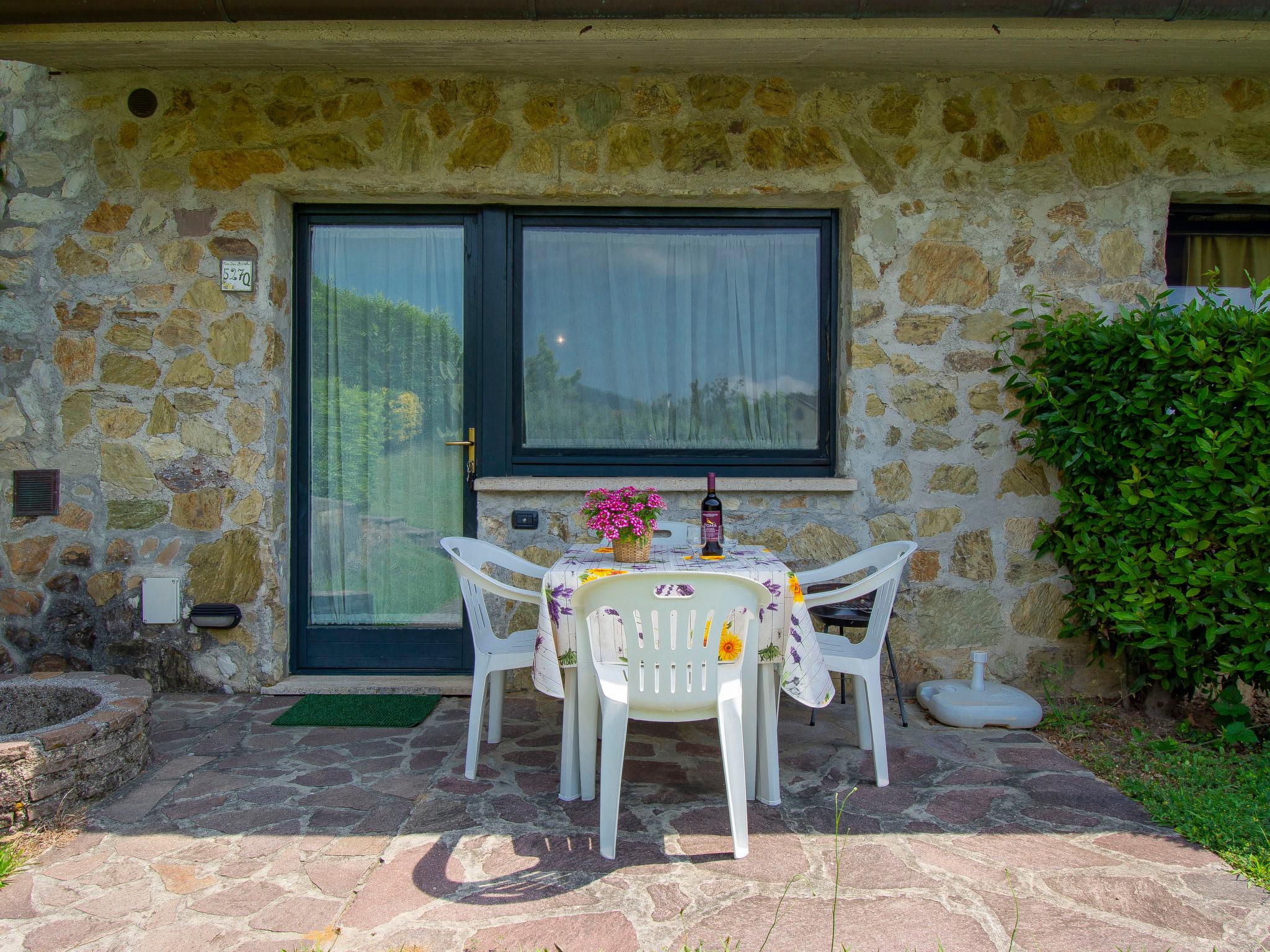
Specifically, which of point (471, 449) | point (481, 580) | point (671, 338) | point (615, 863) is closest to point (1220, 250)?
point (671, 338)

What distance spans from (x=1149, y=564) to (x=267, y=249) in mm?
3978

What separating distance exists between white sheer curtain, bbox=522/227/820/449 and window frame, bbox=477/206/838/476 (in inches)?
1.5

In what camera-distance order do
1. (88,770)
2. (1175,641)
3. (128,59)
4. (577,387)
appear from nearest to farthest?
1. (88,770)
2. (1175,641)
3. (128,59)
4. (577,387)

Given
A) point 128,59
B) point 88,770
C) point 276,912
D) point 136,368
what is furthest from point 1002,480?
point 128,59

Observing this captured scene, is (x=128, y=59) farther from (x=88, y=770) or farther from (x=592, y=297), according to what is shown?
(x=88, y=770)

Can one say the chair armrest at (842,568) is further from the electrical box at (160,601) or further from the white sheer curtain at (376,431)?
the electrical box at (160,601)

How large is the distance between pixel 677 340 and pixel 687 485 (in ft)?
2.47

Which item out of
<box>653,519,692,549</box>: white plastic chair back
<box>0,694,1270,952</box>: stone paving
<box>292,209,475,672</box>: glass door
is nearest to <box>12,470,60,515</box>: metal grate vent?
<box>292,209,475,672</box>: glass door

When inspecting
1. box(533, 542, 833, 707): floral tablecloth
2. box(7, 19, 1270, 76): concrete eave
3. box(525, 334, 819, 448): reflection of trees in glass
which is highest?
box(7, 19, 1270, 76): concrete eave

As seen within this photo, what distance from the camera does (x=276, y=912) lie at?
79.8 inches

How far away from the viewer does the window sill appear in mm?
3826

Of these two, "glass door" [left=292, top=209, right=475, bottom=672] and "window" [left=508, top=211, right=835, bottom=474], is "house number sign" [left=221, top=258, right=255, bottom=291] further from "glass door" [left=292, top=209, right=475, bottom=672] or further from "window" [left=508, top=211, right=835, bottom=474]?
"window" [left=508, top=211, right=835, bottom=474]

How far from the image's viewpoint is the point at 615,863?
2.23 metres

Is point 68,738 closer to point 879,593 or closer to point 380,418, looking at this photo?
point 380,418
